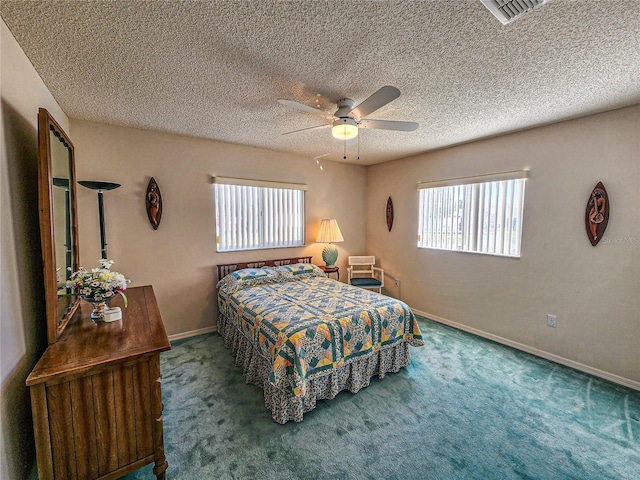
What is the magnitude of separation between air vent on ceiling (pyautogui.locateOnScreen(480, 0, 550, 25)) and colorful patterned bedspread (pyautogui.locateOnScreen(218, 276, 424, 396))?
85.7 inches

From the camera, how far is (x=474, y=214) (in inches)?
142

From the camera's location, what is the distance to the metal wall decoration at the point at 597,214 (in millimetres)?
2545

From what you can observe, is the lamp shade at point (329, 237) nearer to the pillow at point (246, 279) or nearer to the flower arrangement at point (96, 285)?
the pillow at point (246, 279)

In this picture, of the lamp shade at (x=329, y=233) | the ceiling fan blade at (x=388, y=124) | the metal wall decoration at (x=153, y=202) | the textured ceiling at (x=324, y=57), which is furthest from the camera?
the lamp shade at (x=329, y=233)

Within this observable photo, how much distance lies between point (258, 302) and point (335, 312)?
836 mm

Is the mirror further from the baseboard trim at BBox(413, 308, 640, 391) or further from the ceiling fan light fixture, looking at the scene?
the baseboard trim at BBox(413, 308, 640, 391)

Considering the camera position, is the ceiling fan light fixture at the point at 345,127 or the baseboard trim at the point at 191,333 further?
the baseboard trim at the point at 191,333

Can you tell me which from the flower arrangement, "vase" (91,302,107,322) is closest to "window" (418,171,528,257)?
the flower arrangement

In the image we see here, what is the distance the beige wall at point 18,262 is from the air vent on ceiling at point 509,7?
2.37 meters

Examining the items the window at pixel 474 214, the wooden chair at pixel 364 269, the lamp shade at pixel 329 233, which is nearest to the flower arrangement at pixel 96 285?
the lamp shade at pixel 329 233

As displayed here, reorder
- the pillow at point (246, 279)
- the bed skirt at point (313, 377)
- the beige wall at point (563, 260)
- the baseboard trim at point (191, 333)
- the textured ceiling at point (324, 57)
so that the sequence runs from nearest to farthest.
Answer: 1. the textured ceiling at point (324, 57)
2. the bed skirt at point (313, 377)
3. the beige wall at point (563, 260)
4. the pillow at point (246, 279)
5. the baseboard trim at point (191, 333)

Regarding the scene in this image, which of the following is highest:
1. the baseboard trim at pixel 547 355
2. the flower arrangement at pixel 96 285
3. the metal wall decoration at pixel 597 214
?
the metal wall decoration at pixel 597 214

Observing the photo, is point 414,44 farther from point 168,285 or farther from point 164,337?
point 168,285

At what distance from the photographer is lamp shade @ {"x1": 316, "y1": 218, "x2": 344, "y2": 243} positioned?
14.4 ft
